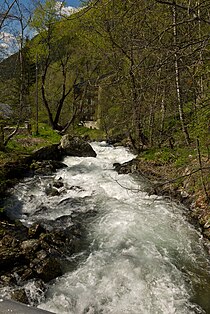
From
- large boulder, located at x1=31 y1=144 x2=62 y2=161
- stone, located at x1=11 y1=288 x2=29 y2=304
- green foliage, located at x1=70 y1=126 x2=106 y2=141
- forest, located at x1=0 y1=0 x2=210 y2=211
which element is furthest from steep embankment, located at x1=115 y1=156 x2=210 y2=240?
green foliage, located at x1=70 y1=126 x2=106 y2=141

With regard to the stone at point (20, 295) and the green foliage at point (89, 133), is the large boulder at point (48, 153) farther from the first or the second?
the green foliage at point (89, 133)

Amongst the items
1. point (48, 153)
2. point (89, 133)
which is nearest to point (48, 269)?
point (48, 153)

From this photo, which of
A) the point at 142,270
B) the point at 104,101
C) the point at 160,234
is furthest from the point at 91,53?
the point at 142,270

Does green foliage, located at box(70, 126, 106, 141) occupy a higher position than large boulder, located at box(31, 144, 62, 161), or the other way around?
large boulder, located at box(31, 144, 62, 161)

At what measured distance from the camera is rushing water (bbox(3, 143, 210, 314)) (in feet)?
14.6

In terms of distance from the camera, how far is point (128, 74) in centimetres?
418

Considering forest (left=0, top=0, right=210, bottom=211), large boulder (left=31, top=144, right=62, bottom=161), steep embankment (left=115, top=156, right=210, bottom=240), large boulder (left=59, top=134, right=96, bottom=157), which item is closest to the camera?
forest (left=0, top=0, right=210, bottom=211)

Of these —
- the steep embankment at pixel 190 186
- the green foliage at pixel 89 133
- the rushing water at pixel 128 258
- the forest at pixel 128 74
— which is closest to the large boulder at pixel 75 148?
the forest at pixel 128 74

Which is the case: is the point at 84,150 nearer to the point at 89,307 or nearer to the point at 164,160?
the point at 164,160

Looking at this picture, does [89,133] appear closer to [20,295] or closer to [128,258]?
[128,258]

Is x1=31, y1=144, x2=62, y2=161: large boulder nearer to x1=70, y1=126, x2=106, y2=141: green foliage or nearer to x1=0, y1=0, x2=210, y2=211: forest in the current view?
x1=0, y1=0, x2=210, y2=211: forest

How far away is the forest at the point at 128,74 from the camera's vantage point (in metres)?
3.18

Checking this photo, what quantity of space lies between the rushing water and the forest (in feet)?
5.06

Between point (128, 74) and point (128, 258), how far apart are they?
3.59 meters
